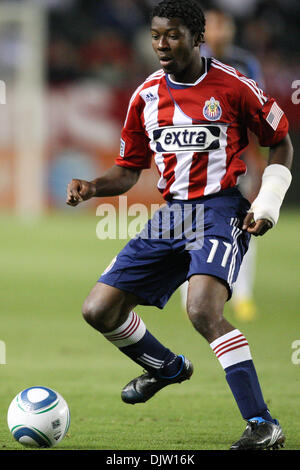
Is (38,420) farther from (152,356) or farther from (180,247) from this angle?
(180,247)

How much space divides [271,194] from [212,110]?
556 millimetres

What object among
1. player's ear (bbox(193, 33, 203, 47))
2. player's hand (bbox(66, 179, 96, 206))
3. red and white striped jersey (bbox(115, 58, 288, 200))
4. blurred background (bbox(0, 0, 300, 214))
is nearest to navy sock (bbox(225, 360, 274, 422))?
red and white striped jersey (bbox(115, 58, 288, 200))

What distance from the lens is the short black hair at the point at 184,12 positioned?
15.4 ft

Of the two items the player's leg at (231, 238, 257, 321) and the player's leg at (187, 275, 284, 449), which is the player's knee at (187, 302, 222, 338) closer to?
the player's leg at (187, 275, 284, 449)

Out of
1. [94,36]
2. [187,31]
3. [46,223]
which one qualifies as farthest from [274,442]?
[94,36]

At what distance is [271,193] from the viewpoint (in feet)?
15.3

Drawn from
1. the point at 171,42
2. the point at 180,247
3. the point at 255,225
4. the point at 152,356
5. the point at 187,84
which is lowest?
the point at 152,356

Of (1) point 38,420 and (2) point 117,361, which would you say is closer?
(1) point 38,420

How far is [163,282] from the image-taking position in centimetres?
494

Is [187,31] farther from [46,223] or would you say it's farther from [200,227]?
[46,223]

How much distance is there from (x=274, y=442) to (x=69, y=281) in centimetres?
683

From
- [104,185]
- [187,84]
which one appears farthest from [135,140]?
[187,84]

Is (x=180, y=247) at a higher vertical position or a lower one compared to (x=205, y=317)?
higher

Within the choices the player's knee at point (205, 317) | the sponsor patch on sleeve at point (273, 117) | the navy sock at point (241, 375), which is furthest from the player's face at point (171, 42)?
the navy sock at point (241, 375)
